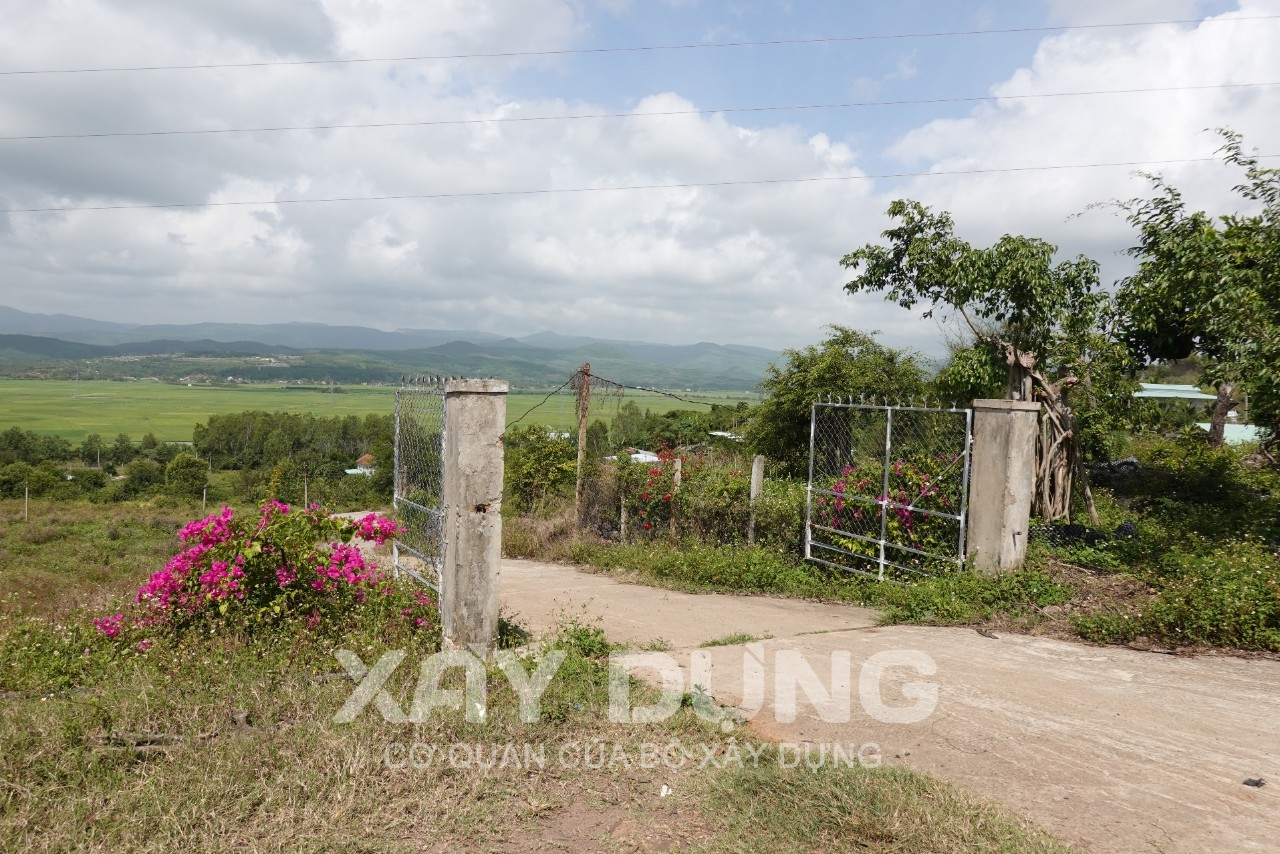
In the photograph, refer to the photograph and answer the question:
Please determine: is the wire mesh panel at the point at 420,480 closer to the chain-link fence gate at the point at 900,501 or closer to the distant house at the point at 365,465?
Answer: the chain-link fence gate at the point at 900,501

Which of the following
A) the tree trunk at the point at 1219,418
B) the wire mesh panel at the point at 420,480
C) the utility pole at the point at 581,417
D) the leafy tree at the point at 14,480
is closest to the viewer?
the wire mesh panel at the point at 420,480

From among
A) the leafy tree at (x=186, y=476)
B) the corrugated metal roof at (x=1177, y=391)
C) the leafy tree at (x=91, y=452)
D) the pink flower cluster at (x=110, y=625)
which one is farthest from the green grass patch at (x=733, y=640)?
the leafy tree at (x=91, y=452)

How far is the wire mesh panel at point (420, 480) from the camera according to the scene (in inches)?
239

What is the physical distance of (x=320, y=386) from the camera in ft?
391

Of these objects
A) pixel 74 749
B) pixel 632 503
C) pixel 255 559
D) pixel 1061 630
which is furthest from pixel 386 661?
pixel 632 503

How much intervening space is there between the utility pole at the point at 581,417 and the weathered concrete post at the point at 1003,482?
6946mm

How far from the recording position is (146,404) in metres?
121

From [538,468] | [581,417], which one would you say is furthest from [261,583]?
[538,468]

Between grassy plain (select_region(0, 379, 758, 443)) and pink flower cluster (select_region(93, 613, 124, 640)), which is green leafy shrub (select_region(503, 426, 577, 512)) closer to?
pink flower cluster (select_region(93, 613, 124, 640))

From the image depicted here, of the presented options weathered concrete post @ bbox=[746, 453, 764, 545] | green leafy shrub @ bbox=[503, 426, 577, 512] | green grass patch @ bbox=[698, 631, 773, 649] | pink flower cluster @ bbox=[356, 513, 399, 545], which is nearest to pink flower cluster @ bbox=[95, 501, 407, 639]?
pink flower cluster @ bbox=[356, 513, 399, 545]

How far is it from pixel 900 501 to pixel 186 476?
63.6m

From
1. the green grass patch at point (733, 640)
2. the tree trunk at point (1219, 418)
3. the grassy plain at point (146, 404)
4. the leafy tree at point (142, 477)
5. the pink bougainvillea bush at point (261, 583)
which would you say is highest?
the tree trunk at point (1219, 418)

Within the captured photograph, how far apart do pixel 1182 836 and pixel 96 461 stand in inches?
3325

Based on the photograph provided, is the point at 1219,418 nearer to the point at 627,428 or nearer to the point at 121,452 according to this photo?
the point at 627,428
